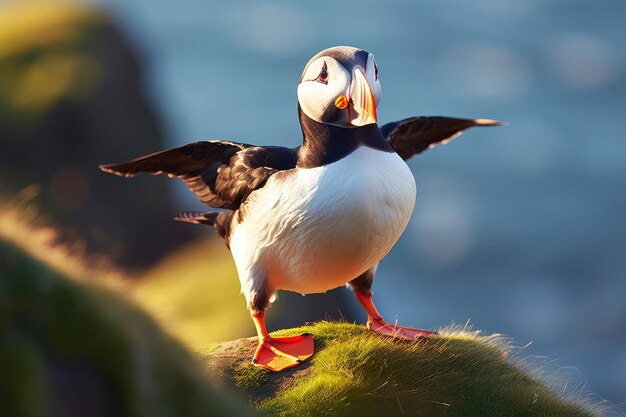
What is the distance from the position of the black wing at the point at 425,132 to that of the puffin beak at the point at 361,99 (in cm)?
131

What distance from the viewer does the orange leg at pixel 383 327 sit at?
5.93m

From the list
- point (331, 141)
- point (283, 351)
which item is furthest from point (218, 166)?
point (283, 351)

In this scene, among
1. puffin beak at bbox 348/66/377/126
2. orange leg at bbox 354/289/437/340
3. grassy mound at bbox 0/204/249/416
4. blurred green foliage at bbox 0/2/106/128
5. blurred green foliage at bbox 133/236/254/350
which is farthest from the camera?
blurred green foliage at bbox 0/2/106/128

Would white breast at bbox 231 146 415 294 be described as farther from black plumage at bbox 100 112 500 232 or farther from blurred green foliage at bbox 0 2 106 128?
blurred green foliage at bbox 0 2 106 128

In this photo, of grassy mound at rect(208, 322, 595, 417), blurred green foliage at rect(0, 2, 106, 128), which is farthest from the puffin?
blurred green foliage at rect(0, 2, 106, 128)

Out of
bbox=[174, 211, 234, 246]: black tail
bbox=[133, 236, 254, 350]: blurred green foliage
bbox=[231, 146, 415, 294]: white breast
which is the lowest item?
bbox=[133, 236, 254, 350]: blurred green foliage

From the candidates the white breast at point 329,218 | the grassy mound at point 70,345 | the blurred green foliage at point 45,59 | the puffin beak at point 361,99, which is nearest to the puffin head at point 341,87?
the puffin beak at point 361,99

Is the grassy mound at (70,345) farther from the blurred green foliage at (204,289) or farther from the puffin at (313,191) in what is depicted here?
the blurred green foliage at (204,289)

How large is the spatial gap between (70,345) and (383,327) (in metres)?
3.50

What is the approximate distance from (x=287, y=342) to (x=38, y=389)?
3.26 m

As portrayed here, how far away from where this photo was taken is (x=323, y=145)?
5398 mm

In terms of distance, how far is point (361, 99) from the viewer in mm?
5105

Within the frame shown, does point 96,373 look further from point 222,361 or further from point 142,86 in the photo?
point 142,86

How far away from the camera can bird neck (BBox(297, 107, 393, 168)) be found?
17.6 feet
